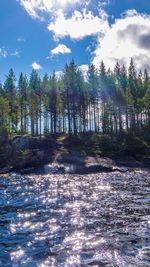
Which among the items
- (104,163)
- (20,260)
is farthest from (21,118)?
(20,260)

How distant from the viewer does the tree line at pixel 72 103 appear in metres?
101

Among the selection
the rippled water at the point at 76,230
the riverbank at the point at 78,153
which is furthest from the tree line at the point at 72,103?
the rippled water at the point at 76,230

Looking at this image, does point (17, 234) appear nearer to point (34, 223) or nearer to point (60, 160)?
point (34, 223)

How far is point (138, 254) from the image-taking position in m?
14.6

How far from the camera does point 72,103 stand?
3991 inches

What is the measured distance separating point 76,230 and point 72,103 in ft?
275

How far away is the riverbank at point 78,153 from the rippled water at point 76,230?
3243 centimetres

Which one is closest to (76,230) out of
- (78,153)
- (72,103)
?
(78,153)

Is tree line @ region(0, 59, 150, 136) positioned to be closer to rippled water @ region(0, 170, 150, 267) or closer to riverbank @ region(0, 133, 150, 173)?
riverbank @ region(0, 133, 150, 173)

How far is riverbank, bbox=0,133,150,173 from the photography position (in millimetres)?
65500

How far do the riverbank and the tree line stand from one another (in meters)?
15.3

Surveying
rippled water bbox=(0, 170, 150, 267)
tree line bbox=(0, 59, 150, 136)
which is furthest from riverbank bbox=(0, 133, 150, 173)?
rippled water bbox=(0, 170, 150, 267)

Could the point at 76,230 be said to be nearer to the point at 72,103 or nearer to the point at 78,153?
the point at 78,153

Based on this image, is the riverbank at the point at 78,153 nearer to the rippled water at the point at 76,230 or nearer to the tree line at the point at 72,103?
the tree line at the point at 72,103
